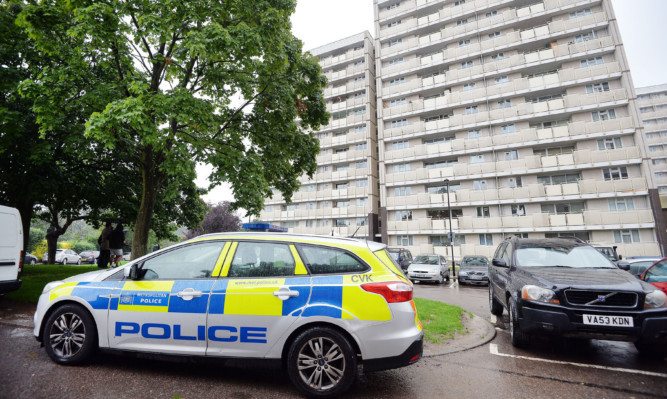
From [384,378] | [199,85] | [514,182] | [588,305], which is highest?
[514,182]

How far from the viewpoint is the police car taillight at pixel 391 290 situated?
9.91 ft

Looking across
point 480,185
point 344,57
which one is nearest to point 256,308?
point 480,185

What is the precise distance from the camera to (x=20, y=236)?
275 inches

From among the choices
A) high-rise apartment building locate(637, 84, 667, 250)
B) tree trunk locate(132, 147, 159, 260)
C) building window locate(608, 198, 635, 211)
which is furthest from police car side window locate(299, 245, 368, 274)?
high-rise apartment building locate(637, 84, 667, 250)

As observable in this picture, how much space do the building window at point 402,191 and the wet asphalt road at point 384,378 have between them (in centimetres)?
2730

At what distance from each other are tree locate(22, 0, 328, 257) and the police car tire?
19.9 feet

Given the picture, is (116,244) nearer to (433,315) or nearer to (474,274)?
(433,315)

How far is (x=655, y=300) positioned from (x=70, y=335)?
24.7 feet

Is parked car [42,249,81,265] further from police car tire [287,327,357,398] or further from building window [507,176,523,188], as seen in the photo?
building window [507,176,523,188]

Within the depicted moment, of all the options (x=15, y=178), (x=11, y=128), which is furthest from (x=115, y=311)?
(x=15, y=178)

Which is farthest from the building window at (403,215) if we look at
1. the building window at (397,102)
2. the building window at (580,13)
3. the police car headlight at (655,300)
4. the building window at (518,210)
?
the police car headlight at (655,300)

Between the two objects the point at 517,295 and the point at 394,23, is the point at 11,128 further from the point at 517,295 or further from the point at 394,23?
the point at 394,23

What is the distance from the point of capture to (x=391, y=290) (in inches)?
120

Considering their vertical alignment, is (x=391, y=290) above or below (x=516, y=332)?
above
